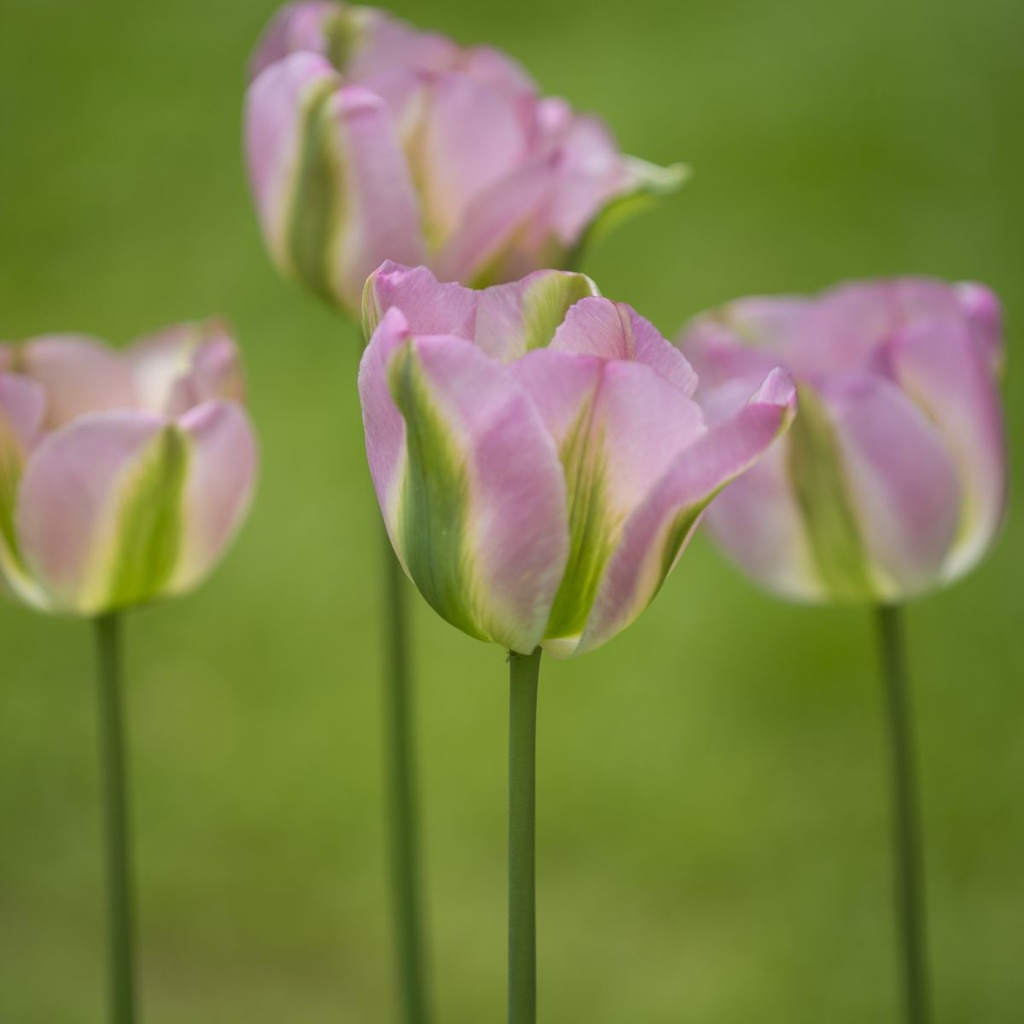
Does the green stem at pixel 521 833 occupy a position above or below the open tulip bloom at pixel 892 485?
below

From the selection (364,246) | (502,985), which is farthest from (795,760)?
(364,246)

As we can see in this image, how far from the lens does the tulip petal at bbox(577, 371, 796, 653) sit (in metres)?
0.27

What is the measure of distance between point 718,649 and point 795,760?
0.13 meters

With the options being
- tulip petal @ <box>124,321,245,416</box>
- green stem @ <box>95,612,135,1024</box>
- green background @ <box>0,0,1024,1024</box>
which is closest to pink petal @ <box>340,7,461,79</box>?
tulip petal @ <box>124,321,245,416</box>

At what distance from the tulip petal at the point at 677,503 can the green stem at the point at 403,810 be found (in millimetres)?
231

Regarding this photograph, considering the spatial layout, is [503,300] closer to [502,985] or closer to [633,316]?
[633,316]

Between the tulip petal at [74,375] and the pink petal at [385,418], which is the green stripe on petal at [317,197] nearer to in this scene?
the tulip petal at [74,375]

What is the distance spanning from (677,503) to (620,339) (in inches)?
1.4

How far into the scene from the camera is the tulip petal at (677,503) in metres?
0.27

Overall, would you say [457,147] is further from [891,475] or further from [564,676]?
[564,676]

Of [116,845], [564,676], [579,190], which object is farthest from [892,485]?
[564,676]

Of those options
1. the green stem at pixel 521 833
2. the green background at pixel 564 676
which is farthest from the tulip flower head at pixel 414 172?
the green background at pixel 564 676

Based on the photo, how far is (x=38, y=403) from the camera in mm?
411

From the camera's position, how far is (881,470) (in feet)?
1.47
